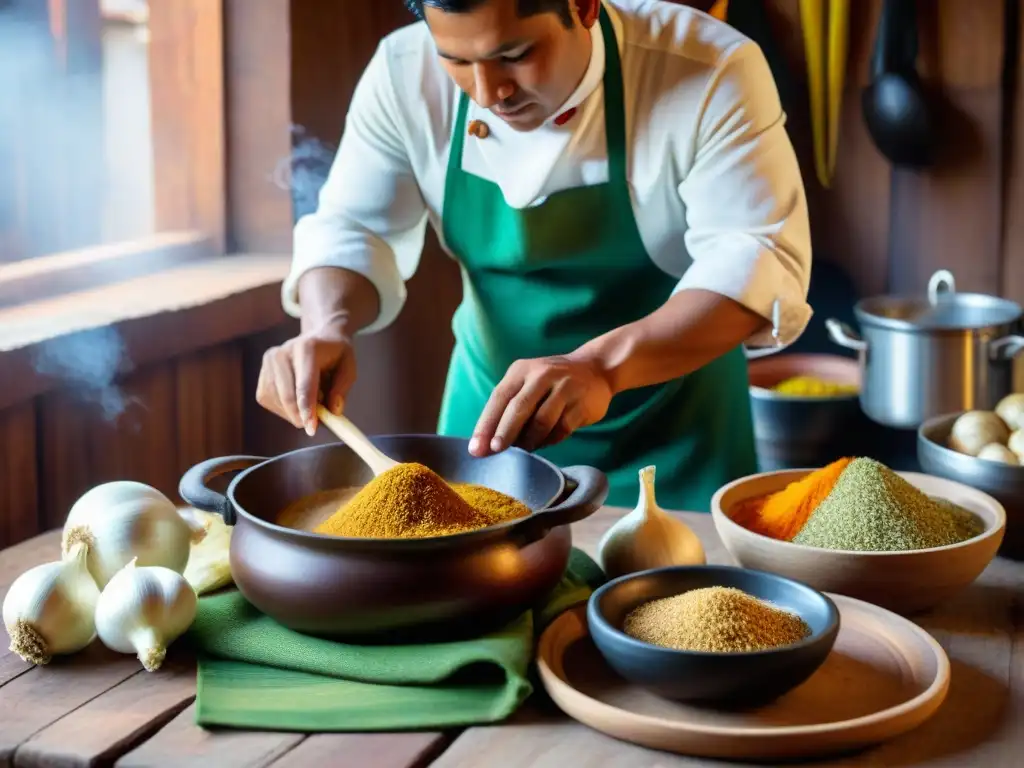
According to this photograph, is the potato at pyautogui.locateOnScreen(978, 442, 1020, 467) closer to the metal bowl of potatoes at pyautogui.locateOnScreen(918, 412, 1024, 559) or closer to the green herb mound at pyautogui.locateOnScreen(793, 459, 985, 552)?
the metal bowl of potatoes at pyautogui.locateOnScreen(918, 412, 1024, 559)

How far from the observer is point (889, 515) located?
1248mm

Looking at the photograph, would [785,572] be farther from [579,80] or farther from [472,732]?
[579,80]

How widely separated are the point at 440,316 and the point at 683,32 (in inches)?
59.7

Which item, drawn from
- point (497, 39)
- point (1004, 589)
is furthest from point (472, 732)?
point (497, 39)

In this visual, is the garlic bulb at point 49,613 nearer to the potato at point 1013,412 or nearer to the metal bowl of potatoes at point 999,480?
the metal bowl of potatoes at point 999,480

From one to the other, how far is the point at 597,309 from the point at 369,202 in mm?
384

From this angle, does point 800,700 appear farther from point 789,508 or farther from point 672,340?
point 672,340

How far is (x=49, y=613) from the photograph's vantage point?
3.77 feet

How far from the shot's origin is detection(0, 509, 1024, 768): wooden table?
979 mm

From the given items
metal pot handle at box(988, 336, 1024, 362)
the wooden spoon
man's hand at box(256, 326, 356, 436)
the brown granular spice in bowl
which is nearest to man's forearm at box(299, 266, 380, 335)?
man's hand at box(256, 326, 356, 436)

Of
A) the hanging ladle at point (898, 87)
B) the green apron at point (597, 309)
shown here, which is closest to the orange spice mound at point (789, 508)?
the green apron at point (597, 309)

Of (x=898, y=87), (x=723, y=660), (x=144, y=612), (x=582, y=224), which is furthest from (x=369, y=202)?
(x=898, y=87)

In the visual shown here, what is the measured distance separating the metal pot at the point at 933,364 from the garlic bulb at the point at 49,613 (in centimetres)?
198

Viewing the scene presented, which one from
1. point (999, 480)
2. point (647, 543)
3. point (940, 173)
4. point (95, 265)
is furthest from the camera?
point (940, 173)
